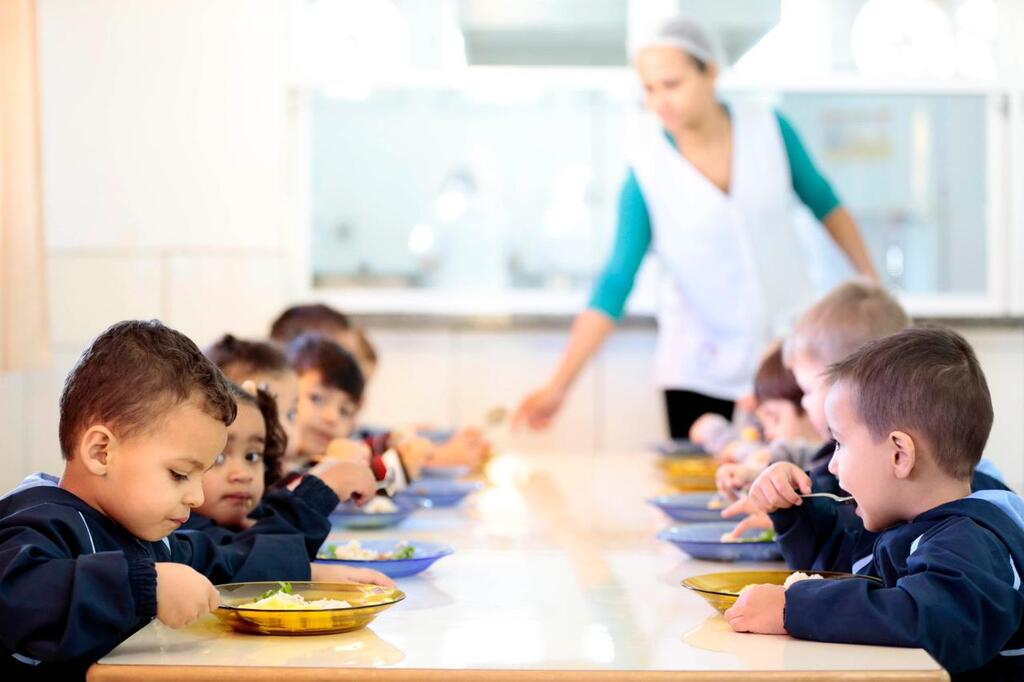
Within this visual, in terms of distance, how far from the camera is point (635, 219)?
133 inches

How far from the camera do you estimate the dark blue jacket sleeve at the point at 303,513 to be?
Result: 1516 mm

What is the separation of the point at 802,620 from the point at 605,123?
3354 mm

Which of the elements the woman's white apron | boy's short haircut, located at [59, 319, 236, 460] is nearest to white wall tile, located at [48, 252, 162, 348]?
the woman's white apron

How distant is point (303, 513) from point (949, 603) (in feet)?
2.38

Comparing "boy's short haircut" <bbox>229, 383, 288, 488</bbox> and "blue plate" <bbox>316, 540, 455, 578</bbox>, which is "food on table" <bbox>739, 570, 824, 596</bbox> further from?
"boy's short haircut" <bbox>229, 383, 288, 488</bbox>

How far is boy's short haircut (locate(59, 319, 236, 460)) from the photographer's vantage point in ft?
4.01

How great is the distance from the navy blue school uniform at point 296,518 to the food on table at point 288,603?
272 mm

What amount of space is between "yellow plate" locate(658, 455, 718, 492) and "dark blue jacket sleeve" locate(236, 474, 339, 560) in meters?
0.94

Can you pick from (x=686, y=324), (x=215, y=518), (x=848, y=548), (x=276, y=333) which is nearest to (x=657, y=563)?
(x=848, y=548)

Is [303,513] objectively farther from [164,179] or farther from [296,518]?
[164,179]

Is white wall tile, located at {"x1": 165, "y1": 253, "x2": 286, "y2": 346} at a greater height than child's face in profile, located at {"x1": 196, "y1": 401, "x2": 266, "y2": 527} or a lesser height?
greater

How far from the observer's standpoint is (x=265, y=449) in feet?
5.91

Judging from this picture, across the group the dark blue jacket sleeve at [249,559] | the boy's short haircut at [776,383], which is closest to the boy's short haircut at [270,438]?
the dark blue jacket sleeve at [249,559]

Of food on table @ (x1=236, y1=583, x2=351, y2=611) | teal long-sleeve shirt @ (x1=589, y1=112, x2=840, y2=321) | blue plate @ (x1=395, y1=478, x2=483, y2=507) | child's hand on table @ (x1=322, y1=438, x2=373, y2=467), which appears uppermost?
teal long-sleeve shirt @ (x1=589, y1=112, x2=840, y2=321)
